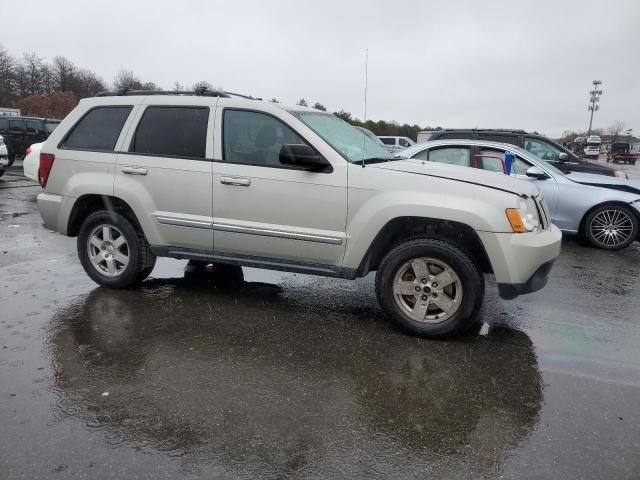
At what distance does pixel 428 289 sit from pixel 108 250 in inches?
127

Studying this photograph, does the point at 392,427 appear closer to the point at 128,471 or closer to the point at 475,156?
the point at 128,471

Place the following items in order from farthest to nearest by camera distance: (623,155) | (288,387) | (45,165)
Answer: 1. (623,155)
2. (45,165)
3. (288,387)

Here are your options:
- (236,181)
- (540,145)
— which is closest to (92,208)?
(236,181)

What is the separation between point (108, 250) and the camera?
5.30 meters

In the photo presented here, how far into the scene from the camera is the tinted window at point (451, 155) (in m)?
8.28

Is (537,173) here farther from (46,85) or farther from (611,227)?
(46,85)

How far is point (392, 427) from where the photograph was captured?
2.96 m

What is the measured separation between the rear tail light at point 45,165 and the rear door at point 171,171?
84 cm

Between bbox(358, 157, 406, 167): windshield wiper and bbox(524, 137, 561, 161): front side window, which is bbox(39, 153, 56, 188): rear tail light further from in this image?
bbox(524, 137, 561, 161): front side window

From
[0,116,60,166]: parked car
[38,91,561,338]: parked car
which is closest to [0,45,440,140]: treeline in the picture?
[0,116,60,166]: parked car

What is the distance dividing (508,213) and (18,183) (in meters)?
15.4

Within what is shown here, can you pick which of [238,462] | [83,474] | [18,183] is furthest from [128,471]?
[18,183]

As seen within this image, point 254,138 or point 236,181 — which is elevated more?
point 254,138

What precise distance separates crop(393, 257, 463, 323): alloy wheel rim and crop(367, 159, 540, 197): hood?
2.29 feet
